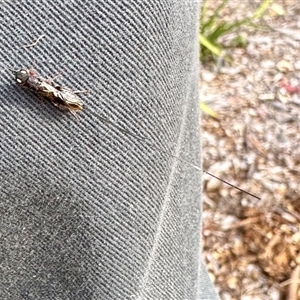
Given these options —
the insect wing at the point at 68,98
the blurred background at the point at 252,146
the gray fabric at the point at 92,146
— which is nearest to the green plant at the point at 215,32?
the blurred background at the point at 252,146

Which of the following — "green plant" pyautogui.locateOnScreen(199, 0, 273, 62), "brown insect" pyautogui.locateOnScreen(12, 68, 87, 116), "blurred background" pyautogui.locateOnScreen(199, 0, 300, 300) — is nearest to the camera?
"brown insect" pyautogui.locateOnScreen(12, 68, 87, 116)

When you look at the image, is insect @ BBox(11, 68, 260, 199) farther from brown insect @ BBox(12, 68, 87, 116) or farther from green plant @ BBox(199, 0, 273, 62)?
green plant @ BBox(199, 0, 273, 62)

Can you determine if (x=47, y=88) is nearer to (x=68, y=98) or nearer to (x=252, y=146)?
(x=68, y=98)

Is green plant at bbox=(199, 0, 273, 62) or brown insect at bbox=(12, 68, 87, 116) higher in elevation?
brown insect at bbox=(12, 68, 87, 116)

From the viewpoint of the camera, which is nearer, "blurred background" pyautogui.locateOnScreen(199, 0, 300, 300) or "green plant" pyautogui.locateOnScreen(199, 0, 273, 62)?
"blurred background" pyautogui.locateOnScreen(199, 0, 300, 300)

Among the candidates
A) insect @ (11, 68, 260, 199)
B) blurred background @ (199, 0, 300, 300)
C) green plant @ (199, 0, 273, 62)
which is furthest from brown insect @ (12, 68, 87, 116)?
green plant @ (199, 0, 273, 62)

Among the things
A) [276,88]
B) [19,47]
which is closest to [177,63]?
[19,47]

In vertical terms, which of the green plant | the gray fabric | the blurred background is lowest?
the blurred background
